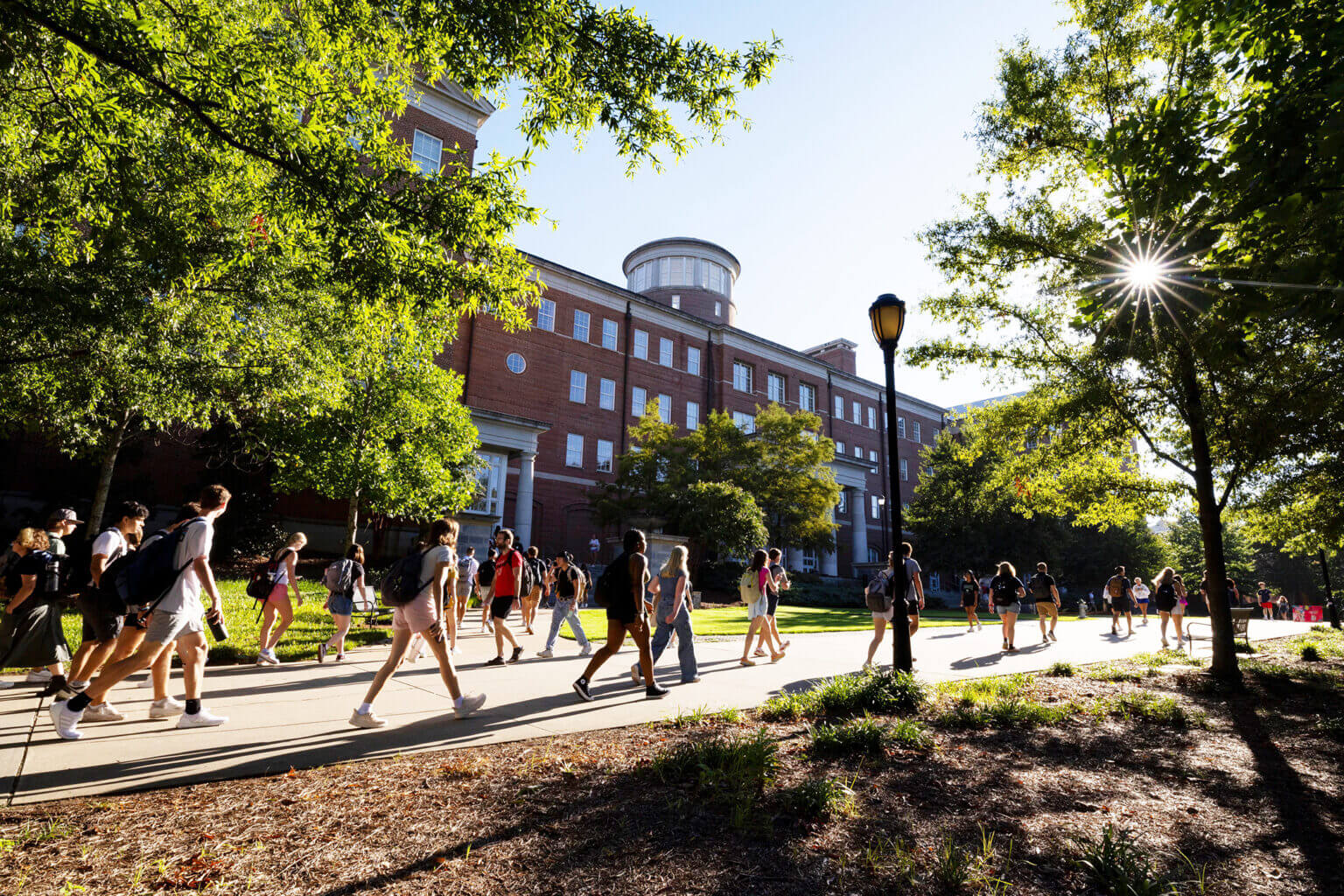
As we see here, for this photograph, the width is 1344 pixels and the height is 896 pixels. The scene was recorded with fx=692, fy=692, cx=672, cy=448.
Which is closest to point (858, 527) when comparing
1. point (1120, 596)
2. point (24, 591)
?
point (1120, 596)

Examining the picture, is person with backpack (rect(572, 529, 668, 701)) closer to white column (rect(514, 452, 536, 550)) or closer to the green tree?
the green tree

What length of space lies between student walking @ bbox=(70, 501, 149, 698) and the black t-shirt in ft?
18.5

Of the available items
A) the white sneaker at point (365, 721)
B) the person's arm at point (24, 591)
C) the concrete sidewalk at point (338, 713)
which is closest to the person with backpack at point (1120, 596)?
the concrete sidewalk at point (338, 713)

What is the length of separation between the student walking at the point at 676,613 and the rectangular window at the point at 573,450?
28819 millimetres

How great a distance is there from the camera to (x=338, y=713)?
6250mm

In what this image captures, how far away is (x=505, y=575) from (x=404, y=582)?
4247mm

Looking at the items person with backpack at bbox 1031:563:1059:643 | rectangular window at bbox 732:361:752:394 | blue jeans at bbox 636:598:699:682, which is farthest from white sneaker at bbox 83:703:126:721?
rectangular window at bbox 732:361:752:394

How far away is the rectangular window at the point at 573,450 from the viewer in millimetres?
37344

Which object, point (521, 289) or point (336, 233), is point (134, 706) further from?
point (521, 289)

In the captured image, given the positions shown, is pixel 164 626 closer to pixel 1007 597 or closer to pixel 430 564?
pixel 430 564

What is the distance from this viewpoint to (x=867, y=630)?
18.1 m

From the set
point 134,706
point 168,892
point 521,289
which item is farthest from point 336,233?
point 168,892

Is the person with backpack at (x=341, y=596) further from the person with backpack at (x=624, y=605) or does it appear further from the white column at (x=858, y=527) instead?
the white column at (x=858, y=527)

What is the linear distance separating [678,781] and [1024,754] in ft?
9.79
